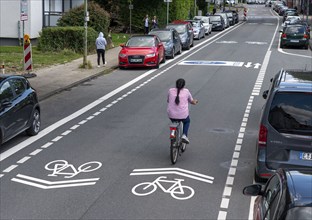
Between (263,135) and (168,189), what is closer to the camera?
(263,135)

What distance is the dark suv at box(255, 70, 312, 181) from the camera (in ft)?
31.7

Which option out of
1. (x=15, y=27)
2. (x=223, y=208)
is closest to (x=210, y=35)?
(x=15, y=27)

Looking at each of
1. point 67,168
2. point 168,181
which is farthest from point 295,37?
point 168,181

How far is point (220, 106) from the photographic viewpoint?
60.5 feet

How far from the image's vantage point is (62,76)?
82.7ft

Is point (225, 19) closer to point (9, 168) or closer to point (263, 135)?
point (9, 168)

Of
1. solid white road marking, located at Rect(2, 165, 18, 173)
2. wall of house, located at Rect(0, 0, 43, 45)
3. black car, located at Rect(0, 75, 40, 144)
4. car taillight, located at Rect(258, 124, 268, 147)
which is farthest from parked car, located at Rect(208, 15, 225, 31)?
car taillight, located at Rect(258, 124, 268, 147)

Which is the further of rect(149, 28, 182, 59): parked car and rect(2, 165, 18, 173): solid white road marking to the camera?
rect(149, 28, 182, 59): parked car

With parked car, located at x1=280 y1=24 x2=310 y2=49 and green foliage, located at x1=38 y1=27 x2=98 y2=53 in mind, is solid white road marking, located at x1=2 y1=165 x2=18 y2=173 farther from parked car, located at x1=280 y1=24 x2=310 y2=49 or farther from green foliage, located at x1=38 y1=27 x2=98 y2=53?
parked car, located at x1=280 y1=24 x2=310 y2=49

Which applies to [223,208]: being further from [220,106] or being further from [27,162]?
[220,106]

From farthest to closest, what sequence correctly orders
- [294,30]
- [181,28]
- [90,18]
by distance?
[294,30] → [181,28] → [90,18]

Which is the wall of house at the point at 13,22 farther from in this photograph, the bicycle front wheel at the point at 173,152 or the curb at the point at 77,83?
the bicycle front wheel at the point at 173,152

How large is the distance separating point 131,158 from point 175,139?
1.04m

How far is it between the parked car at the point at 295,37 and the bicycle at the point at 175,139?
29.7 m
